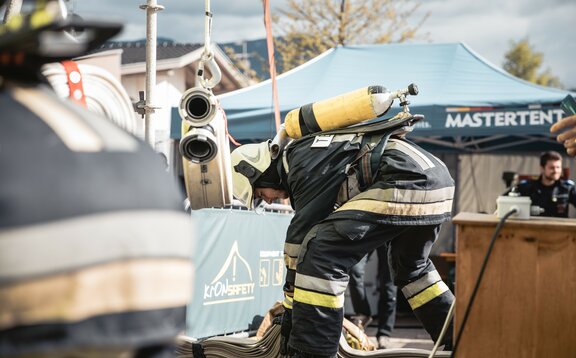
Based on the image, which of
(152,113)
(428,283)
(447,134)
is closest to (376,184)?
(428,283)

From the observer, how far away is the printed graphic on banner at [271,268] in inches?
286

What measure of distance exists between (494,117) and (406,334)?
8.68 feet

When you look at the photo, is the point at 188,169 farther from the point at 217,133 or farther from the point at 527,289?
the point at 527,289

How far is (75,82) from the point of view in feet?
9.96

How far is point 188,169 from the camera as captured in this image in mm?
3918

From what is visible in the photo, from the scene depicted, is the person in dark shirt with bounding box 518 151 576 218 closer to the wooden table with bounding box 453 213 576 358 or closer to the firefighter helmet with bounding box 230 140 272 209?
the firefighter helmet with bounding box 230 140 272 209

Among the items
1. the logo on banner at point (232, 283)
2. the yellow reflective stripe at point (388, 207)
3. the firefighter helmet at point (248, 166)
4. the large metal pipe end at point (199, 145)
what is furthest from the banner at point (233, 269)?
the large metal pipe end at point (199, 145)

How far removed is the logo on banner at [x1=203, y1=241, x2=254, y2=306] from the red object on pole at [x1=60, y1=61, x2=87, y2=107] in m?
3.34

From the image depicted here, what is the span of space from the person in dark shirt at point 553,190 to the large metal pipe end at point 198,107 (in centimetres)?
587

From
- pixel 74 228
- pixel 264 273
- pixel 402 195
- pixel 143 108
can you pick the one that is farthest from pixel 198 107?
pixel 264 273

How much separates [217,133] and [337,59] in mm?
7560

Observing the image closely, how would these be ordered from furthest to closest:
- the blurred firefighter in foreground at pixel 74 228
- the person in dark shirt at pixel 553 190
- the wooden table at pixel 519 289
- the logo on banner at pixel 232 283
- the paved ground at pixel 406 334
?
the person in dark shirt at pixel 553 190
the paved ground at pixel 406 334
the logo on banner at pixel 232 283
the wooden table at pixel 519 289
the blurred firefighter in foreground at pixel 74 228

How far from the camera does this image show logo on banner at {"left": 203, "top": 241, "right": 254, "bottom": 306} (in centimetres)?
631

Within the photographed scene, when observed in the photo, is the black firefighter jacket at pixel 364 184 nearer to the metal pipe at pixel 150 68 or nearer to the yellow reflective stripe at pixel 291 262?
the yellow reflective stripe at pixel 291 262
